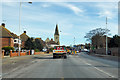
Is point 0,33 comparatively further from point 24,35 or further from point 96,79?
point 96,79

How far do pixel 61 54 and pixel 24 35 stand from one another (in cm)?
7348

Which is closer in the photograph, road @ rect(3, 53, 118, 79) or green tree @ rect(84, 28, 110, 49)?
road @ rect(3, 53, 118, 79)

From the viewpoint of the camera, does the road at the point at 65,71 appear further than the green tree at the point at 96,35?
No

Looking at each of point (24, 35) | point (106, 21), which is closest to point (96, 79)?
point (106, 21)

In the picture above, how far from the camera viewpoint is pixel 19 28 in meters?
42.5

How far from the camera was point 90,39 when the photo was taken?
9181 cm

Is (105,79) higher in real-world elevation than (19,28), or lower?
lower

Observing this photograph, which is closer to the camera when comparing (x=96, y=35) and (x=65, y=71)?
(x=65, y=71)

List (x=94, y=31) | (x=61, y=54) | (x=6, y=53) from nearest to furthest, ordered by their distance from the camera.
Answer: (x=61, y=54) → (x=6, y=53) → (x=94, y=31)

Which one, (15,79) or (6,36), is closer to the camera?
(15,79)

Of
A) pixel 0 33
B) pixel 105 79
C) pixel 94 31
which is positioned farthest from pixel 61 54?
pixel 94 31

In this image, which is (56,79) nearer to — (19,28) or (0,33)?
(19,28)

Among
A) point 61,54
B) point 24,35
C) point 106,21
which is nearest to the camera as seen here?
point 61,54

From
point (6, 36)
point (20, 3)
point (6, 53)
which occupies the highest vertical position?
point (20, 3)
